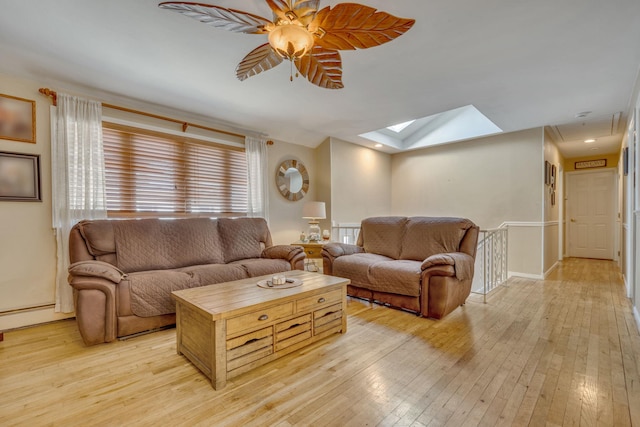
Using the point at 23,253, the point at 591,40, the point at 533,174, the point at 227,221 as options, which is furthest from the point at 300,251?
the point at 533,174

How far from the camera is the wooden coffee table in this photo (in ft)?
5.62

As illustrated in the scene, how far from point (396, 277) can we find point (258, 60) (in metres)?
2.29

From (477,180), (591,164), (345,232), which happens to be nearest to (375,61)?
(345,232)

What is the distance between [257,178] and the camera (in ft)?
13.9

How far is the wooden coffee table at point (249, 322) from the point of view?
1714mm

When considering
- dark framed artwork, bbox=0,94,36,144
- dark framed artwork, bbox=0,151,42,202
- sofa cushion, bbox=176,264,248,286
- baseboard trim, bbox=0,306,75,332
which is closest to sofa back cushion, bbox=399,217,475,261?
sofa cushion, bbox=176,264,248,286

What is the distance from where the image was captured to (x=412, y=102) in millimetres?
3479

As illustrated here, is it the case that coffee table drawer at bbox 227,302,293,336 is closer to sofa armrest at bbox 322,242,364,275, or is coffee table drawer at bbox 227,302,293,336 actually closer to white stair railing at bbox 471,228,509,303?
sofa armrest at bbox 322,242,364,275

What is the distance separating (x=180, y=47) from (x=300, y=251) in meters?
2.33

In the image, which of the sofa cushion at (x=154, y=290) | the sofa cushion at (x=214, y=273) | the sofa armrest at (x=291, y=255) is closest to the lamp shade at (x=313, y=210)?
the sofa armrest at (x=291, y=255)

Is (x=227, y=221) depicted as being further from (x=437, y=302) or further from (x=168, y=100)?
(x=437, y=302)

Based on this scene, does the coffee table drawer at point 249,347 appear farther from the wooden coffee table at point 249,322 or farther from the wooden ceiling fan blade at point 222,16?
the wooden ceiling fan blade at point 222,16

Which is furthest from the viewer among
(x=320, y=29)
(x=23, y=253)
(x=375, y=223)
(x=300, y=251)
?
(x=375, y=223)

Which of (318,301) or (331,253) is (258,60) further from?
(331,253)
